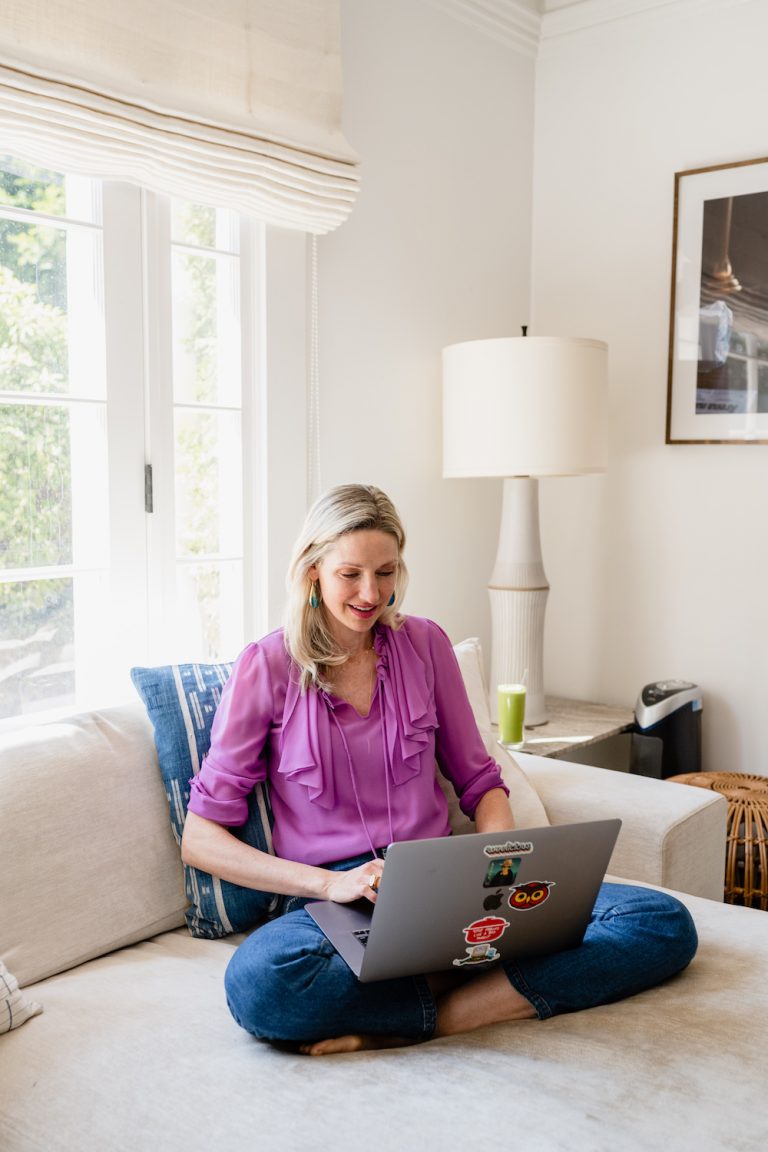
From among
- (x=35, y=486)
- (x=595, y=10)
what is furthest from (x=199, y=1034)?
(x=595, y=10)

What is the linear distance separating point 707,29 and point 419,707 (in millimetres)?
2165

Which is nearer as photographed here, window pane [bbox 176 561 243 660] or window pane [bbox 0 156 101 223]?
window pane [bbox 0 156 101 223]

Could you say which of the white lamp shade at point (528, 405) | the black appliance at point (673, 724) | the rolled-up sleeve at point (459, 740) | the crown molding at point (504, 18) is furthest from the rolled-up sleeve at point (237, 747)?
the crown molding at point (504, 18)

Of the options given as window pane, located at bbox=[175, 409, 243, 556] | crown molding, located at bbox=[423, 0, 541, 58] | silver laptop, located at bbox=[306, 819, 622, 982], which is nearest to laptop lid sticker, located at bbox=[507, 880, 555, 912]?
silver laptop, located at bbox=[306, 819, 622, 982]

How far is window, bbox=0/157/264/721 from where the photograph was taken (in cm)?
204

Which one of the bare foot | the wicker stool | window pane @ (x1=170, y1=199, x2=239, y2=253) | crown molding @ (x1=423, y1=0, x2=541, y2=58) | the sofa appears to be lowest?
the wicker stool

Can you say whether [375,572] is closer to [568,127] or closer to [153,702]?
[153,702]

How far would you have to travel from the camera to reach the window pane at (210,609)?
7.80 feet

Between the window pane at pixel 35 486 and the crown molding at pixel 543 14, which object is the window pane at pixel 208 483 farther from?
the crown molding at pixel 543 14

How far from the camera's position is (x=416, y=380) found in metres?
2.95

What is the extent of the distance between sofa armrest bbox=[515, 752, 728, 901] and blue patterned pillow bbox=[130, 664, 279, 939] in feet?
2.10

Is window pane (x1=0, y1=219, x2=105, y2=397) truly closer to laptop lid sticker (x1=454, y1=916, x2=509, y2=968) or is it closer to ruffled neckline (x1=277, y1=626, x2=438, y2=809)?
ruffled neckline (x1=277, y1=626, x2=438, y2=809)

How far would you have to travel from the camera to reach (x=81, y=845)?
1683 mm

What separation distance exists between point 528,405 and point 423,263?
0.57m
